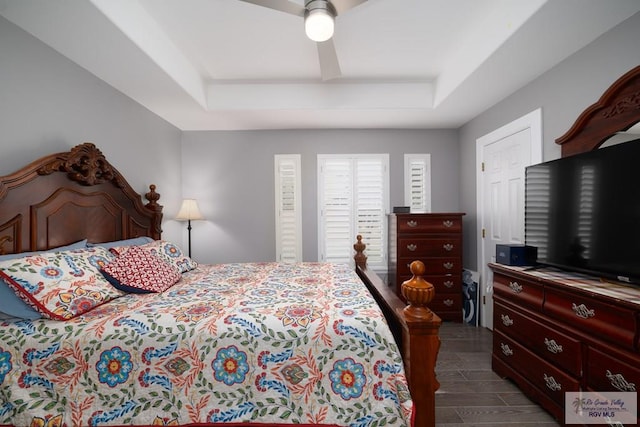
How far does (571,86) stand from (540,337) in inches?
70.7

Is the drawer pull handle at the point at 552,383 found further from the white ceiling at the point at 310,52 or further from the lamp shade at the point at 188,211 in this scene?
the lamp shade at the point at 188,211

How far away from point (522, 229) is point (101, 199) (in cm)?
361

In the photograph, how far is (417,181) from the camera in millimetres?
3930

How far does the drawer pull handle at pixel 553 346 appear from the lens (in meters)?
1.65

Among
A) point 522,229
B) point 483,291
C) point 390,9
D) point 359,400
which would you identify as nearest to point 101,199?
point 359,400

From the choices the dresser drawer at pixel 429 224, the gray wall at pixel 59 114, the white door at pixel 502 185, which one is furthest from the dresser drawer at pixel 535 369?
the gray wall at pixel 59 114

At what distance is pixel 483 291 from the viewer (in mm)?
3254

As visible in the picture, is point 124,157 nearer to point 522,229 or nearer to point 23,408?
point 23,408

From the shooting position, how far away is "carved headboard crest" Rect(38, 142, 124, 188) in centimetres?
190

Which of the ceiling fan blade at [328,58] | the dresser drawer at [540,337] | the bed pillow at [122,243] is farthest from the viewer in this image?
the bed pillow at [122,243]

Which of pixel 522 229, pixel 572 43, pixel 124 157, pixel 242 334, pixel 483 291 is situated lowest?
pixel 483 291

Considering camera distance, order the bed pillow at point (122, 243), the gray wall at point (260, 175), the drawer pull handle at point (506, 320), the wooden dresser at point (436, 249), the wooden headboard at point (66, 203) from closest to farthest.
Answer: the wooden headboard at point (66, 203) → the drawer pull handle at point (506, 320) → the bed pillow at point (122, 243) → the wooden dresser at point (436, 249) → the gray wall at point (260, 175)

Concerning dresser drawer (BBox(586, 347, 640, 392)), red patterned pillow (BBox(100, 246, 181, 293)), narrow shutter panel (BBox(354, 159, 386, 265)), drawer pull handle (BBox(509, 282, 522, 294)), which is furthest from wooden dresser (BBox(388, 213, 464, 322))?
red patterned pillow (BBox(100, 246, 181, 293))

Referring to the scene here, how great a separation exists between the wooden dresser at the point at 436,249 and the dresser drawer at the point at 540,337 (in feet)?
3.64
